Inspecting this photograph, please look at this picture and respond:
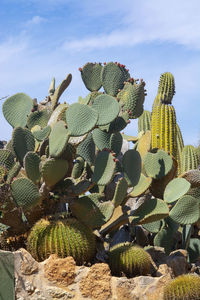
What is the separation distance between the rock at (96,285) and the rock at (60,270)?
147 mm

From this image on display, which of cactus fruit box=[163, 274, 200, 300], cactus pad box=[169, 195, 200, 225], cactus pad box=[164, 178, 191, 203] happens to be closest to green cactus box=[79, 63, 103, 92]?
cactus pad box=[164, 178, 191, 203]

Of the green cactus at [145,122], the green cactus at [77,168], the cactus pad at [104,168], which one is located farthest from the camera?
the green cactus at [145,122]

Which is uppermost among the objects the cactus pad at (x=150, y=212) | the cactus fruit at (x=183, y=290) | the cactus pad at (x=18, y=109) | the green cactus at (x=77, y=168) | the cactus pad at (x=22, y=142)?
the cactus pad at (x=18, y=109)

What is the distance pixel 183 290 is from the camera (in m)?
5.97

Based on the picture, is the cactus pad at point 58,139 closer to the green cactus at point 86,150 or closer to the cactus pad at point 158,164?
the green cactus at point 86,150

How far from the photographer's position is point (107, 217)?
651 centimetres

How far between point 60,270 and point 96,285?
0.41 meters

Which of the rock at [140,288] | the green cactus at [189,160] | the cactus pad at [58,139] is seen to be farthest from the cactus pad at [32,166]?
the green cactus at [189,160]

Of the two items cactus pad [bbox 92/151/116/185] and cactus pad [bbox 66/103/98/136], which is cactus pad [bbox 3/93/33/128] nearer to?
cactus pad [bbox 66/103/98/136]

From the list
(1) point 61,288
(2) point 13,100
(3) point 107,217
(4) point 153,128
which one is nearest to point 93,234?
(3) point 107,217

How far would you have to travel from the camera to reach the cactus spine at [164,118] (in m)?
9.75

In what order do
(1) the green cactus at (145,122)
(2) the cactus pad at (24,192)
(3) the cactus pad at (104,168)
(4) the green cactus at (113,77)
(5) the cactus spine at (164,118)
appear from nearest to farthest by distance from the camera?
1. (2) the cactus pad at (24,192)
2. (3) the cactus pad at (104,168)
3. (4) the green cactus at (113,77)
4. (5) the cactus spine at (164,118)
5. (1) the green cactus at (145,122)

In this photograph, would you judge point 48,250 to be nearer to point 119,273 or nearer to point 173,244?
point 119,273

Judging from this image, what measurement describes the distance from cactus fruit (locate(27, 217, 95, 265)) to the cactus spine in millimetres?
3684
